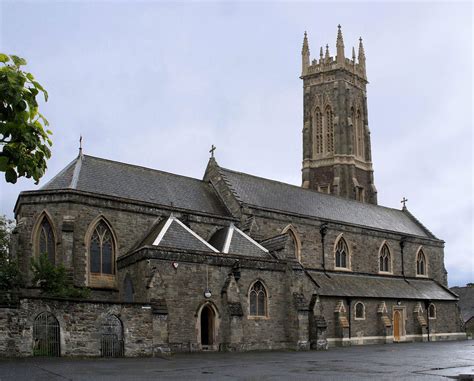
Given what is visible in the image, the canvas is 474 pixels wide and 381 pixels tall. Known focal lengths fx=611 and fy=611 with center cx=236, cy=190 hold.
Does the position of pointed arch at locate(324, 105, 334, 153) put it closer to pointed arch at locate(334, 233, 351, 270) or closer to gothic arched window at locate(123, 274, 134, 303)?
pointed arch at locate(334, 233, 351, 270)

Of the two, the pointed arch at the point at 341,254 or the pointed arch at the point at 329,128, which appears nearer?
the pointed arch at the point at 341,254

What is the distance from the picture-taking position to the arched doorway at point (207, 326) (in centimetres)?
3175

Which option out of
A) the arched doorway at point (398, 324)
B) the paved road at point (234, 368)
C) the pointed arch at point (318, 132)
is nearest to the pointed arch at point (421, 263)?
the arched doorway at point (398, 324)

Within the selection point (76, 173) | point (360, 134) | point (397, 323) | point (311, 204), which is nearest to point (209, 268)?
point (76, 173)

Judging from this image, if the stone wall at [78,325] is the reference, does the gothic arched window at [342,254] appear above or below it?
above

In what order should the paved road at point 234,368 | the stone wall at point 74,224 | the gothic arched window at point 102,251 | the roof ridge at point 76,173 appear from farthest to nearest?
1. the roof ridge at point 76,173
2. the gothic arched window at point 102,251
3. the stone wall at point 74,224
4. the paved road at point 234,368

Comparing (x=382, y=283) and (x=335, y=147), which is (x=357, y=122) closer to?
(x=335, y=147)

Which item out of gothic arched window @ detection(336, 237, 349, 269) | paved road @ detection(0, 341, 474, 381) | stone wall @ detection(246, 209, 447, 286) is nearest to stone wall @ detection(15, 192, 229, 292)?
paved road @ detection(0, 341, 474, 381)

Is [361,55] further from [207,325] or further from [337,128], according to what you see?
[207,325]

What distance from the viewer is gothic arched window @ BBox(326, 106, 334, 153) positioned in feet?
230

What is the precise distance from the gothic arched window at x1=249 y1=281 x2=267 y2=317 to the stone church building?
8 cm

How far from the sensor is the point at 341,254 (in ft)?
155

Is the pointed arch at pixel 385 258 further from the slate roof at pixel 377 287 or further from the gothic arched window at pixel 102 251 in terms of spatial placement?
the gothic arched window at pixel 102 251

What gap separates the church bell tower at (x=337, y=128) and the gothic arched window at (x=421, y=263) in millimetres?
12727
